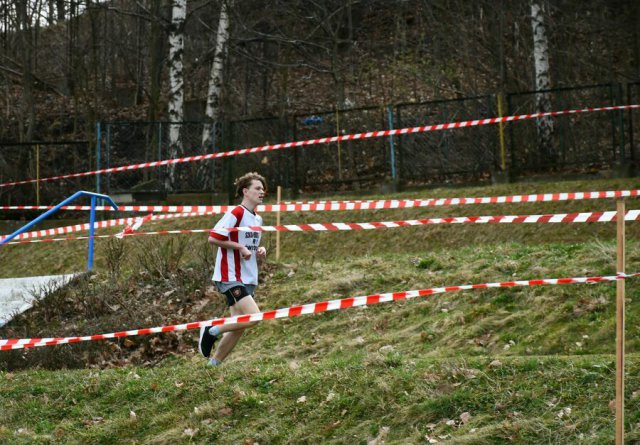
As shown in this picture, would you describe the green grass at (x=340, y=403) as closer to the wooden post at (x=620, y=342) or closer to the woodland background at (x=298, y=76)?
the wooden post at (x=620, y=342)

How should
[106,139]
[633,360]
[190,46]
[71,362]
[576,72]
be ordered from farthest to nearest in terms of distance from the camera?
[190,46]
[576,72]
[106,139]
[71,362]
[633,360]

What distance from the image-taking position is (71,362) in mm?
10734

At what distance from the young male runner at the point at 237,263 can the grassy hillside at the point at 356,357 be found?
311 mm

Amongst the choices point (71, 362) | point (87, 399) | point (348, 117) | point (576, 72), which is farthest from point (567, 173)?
point (87, 399)

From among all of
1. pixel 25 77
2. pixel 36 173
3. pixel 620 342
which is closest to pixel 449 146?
pixel 36 173

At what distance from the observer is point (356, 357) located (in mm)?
8812

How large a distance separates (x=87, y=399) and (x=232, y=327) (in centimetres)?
134

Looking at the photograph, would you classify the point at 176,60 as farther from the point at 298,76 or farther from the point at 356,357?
the point at 356,357

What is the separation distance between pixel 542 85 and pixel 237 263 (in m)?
13.6

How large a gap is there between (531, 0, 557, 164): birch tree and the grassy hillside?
145 inches

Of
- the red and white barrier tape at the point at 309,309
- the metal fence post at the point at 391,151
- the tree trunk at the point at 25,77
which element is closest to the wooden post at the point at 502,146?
the metal fence post at the point at 391,151

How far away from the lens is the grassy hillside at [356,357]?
7.12m

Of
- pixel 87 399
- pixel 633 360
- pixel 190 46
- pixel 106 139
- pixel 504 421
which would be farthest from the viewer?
pixel 190 46

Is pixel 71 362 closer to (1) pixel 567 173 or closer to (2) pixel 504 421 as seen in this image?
(2) pixel 504 421
